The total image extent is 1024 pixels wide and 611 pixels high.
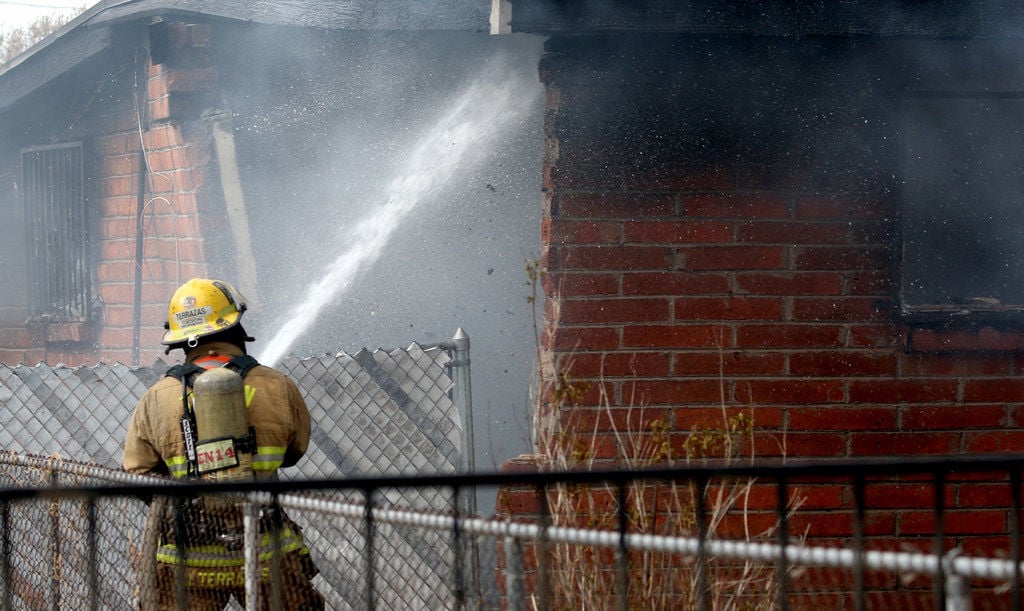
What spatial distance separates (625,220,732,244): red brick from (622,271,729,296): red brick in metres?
0.13

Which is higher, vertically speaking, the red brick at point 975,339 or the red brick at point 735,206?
the red brick at point 735,206

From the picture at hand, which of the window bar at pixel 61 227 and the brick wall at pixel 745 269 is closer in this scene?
the brick wall at pixel 745 269

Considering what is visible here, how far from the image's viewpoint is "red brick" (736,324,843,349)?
4.60m

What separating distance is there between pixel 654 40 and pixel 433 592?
260cm

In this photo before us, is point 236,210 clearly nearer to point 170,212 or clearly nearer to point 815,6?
point 170,212

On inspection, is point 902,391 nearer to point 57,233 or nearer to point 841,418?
point 841,418

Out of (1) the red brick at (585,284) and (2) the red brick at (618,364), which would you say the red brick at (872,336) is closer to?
(2) the red brick at (618,364)

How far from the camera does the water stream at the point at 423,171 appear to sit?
6418 mm

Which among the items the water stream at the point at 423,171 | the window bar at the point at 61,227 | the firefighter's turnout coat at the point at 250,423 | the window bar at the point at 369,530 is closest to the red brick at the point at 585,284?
the firefighter's turnout coat at the point at 250,423

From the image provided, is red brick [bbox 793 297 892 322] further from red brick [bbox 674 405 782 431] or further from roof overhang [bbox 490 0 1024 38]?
roof overhang [bbox 490 0 1024 38]

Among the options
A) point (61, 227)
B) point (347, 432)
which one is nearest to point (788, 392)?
point (347, 432)

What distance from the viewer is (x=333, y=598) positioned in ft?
17.4

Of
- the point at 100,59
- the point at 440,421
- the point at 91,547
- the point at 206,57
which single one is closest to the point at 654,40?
the point at 440,421

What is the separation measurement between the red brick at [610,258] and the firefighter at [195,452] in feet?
3.74
